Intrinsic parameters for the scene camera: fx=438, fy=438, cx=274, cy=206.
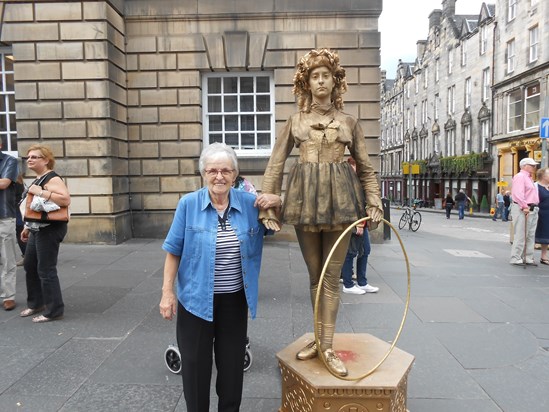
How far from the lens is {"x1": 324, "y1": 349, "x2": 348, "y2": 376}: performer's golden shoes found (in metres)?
2.83

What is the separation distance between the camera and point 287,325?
15.8ft

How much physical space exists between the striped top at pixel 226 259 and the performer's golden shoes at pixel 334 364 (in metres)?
0.82

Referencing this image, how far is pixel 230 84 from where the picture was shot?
1132 cm

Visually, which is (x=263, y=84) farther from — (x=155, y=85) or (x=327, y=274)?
(x=327, y=274)

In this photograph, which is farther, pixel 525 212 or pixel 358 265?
pixel 525 212

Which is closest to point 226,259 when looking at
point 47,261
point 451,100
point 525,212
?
point 47,261

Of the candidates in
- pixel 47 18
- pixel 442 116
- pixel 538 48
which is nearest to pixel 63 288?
pixel 47 18

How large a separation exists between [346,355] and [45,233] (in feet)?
11.8

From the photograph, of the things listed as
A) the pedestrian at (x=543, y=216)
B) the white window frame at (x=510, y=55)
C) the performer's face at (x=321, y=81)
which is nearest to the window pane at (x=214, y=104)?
the pedestrian at (x=543, y=216)

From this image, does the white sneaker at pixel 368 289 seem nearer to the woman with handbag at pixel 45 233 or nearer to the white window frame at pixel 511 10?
Result: the woman with handbag at pixel 45 233

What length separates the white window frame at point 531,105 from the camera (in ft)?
88.8

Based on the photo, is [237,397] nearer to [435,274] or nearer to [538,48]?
[435,274]

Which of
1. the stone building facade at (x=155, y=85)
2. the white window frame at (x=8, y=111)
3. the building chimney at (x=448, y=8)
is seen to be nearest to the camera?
the stone building facade at (x=155, y=85)

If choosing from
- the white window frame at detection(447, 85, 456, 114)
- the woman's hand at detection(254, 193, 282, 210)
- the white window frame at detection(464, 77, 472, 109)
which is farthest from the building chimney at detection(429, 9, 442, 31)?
the woman's hand at detection(254, 193, 282, 210)
